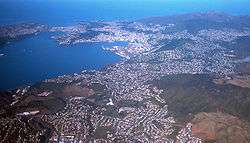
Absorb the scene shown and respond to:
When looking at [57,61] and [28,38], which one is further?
[28,38]

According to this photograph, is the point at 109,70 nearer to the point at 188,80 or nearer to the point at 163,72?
the point at 163,72

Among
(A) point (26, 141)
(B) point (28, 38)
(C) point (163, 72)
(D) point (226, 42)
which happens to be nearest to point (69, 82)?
(C) point (163, 72)

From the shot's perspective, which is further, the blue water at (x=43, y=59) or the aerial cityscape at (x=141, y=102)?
the blue water at (x=43, y=59)

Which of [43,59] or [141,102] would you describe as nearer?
[141,102]

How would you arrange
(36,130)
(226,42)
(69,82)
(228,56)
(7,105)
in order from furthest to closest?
(226,42) < (228,56) < (69,82) < (7,105) < (36,130)

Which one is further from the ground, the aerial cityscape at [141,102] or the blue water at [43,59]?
the aerial cityscape at [141,102]
